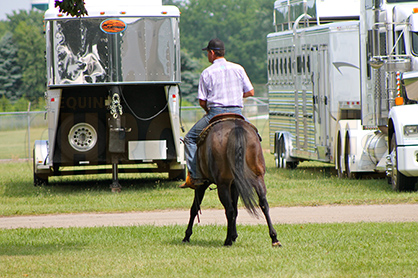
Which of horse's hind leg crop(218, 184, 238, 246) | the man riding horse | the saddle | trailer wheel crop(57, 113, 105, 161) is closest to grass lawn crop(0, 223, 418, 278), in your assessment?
horse's hind leg crop(218, 184, 238, 246)

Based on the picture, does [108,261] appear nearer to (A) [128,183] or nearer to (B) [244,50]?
(A) [128,183]

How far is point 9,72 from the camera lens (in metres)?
68.8

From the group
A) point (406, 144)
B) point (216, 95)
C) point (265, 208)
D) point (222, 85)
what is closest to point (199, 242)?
point (265, 208)

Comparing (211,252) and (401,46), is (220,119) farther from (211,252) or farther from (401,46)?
(401,46)

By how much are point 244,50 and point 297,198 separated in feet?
266

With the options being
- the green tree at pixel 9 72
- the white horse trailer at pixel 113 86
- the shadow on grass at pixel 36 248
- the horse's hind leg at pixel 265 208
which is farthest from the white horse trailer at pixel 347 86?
the green tree at pixel 9 72

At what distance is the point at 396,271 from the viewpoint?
726cm

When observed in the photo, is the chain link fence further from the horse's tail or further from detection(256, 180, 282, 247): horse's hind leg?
detection(256, 180, 282, 247): horse's hind leg

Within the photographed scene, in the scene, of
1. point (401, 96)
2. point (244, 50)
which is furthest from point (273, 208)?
point (244, 50)

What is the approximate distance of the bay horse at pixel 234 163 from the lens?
866cm

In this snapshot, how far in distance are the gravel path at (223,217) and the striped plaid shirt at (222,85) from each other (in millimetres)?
2293

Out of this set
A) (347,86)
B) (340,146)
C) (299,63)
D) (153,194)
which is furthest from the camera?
(299,63)

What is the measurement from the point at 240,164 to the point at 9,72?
62661 millimetres

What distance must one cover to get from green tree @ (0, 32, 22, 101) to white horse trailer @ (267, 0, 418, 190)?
47737 millimetres
